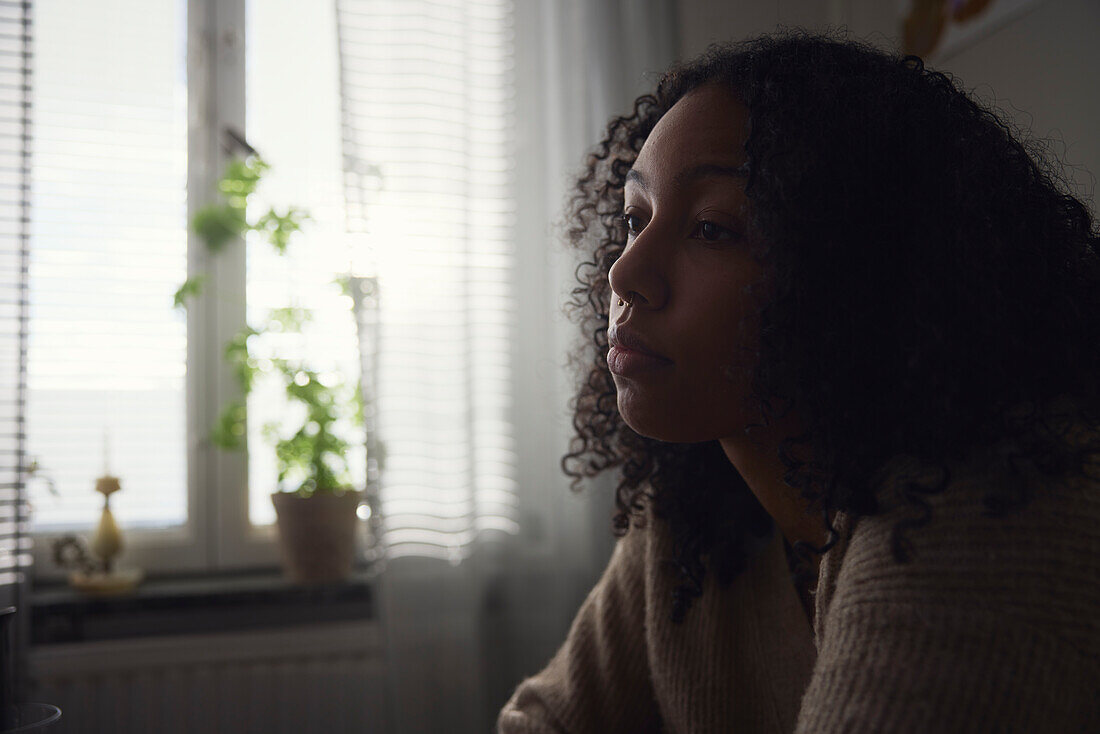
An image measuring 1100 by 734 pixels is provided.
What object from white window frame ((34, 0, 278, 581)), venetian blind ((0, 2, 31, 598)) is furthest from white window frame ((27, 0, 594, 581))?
venetian blind ((0, 2, 31, 598))

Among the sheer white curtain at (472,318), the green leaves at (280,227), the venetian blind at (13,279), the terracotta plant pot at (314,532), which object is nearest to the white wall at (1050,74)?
the sheer white curtain at (472,318)

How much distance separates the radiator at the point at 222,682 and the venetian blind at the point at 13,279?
206 mm

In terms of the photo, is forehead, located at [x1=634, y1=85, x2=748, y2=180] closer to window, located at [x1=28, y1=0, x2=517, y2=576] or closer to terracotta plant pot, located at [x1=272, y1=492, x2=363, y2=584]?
window, located at [x1=28, y1=0, x2=517, y2=576]

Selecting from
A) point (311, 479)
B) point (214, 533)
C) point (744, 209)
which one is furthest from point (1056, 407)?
point (214, 533)

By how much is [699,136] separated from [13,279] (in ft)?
4.08

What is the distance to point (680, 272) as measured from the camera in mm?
626

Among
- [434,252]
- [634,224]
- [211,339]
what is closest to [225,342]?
[211,339]

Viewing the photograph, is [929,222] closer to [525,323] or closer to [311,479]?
[525,323]

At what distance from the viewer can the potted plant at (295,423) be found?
1.52 meters

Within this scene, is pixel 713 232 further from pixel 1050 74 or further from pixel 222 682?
pixel 222 682

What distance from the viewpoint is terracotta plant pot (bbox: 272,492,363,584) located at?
1510mm

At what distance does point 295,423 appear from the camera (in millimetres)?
1648

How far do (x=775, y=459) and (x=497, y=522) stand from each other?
36.6 inches

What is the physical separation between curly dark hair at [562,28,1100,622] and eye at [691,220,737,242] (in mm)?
25
